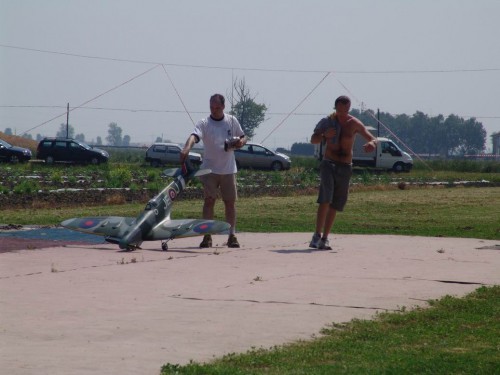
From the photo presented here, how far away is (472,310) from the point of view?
8320 mm

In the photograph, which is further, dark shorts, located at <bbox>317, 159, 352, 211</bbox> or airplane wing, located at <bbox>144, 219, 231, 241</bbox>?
dark shorts, located at <bbox>317, 159, 352, 211</bbox>

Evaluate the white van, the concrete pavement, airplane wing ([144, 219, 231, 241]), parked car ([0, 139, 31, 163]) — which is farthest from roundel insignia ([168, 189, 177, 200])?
the white van

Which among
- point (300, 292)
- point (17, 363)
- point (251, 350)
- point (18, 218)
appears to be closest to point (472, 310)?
point (300, 292)

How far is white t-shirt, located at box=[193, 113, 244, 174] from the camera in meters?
13.1

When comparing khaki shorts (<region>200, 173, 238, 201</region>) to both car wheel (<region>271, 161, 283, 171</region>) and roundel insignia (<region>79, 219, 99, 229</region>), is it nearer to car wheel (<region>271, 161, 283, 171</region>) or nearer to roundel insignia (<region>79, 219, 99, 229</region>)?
roundel insignia (<region>79, 219, 99, 229</region>)

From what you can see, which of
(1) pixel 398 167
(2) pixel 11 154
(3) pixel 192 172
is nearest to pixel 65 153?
(2) pixel 11 154

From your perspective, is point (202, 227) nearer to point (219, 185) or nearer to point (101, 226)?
point (219, 185)

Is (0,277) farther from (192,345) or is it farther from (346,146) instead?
(346,146)

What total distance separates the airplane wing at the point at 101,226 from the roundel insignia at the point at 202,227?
0.82 m

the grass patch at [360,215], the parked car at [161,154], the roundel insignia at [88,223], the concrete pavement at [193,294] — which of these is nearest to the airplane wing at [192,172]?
the concrete pavement at [193,294]

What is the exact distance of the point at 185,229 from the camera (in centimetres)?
1228

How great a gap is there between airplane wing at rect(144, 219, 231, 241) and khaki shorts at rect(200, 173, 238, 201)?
71 centimetres

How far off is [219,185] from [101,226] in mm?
1583

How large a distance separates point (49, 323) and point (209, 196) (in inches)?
238
